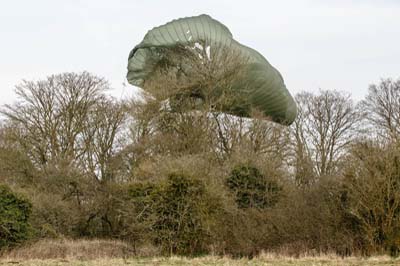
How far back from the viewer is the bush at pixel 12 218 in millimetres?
20141

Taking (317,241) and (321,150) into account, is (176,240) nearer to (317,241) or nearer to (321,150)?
(317,241)

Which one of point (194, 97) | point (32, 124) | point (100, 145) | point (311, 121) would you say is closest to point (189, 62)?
point (194, 97)

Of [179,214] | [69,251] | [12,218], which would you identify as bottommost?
[69,251]

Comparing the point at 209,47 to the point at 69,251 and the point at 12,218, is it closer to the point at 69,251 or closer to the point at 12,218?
the point at 12,218

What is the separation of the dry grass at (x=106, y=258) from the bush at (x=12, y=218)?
446 mm

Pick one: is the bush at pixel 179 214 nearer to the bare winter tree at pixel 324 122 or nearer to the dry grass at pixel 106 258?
the dry grass at pixel 106 258

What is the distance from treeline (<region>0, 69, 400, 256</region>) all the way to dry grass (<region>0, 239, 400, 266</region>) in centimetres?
76

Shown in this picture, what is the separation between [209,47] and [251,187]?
9.47m

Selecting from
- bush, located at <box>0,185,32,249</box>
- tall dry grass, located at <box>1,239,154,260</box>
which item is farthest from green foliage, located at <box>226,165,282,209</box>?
bush, located at <box>0,185,32,249</box>

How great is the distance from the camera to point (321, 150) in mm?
37031

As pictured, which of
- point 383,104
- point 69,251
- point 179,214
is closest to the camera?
point 69,251

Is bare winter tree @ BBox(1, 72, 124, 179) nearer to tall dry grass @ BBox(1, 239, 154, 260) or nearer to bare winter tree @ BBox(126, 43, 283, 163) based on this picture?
bare winter tree @ BBox(126, 43, 283, 163)

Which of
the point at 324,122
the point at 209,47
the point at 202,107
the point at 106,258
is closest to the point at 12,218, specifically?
the point at 106,258

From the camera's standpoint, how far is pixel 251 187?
2159cm
